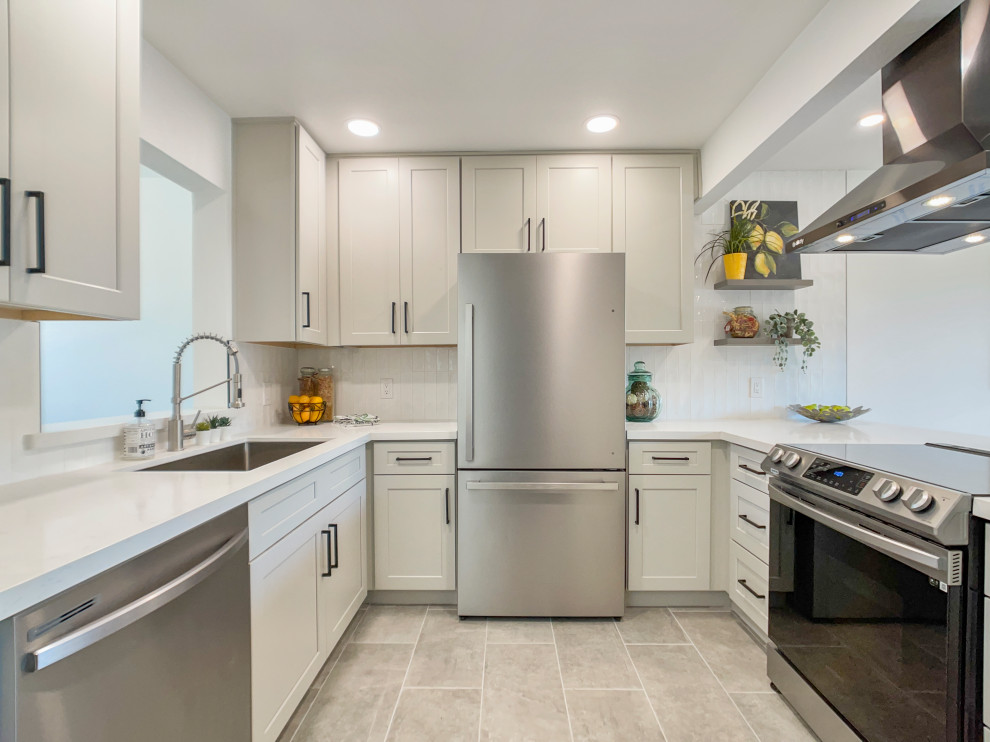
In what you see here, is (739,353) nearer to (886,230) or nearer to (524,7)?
(886,230)

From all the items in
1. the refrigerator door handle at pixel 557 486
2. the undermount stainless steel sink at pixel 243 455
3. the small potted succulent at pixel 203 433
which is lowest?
the refrigerator door handle at pixel 557 486

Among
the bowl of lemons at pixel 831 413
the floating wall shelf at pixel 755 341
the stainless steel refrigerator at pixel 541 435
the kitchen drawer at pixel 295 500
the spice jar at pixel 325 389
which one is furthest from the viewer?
the spice jar at pixel 325 389

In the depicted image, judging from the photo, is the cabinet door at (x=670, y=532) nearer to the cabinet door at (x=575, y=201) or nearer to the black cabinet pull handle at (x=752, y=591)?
the black cabinet pull handle at (x=752, y=591)

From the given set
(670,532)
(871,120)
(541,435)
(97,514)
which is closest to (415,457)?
(541,435)

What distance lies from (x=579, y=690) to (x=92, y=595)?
1.62 meters

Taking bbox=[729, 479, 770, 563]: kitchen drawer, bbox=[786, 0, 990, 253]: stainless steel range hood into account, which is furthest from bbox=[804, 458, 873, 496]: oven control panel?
bbox=[786, 0, 990, 253]: stainless steel range hood

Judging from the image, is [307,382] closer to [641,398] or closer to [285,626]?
[285,626]

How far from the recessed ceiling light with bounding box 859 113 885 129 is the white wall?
0.79 meters

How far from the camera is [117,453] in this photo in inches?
63.3

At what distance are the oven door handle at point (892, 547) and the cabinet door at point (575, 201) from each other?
1.66 metres

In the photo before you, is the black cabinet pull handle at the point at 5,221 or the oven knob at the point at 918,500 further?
the oven knob at the point at 918,500

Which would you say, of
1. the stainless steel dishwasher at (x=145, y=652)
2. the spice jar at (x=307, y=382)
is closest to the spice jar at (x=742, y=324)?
the spice jar at (x=307, y=382)

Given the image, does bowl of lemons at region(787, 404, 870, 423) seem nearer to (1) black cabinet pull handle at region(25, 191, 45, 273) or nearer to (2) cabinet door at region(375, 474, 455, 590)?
(2) cabinet door at region(375, 474, 455, 590)

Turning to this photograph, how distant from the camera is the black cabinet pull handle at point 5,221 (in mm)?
927
